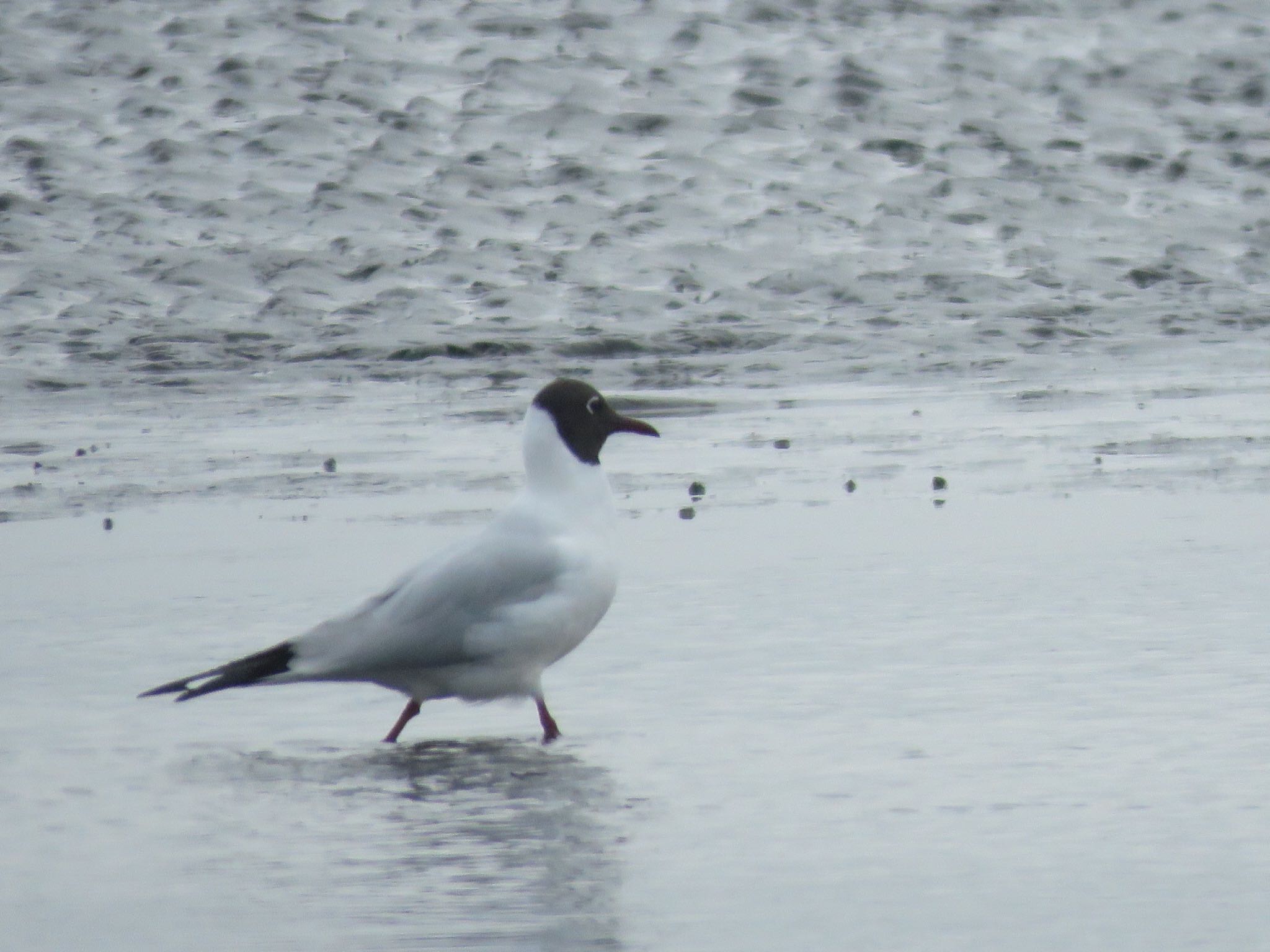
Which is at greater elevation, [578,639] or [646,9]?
[646,9]

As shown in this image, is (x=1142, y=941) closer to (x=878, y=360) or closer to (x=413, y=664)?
(x=413, y=664)

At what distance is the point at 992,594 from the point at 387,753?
2.14 metres

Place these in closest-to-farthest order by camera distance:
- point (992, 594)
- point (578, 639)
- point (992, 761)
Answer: point (992, 761)
point (578, 639)
point (992, 594)

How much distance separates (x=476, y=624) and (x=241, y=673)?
54 cm

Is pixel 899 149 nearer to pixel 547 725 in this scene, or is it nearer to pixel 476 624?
pixel 476 624

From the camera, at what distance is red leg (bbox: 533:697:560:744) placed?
A: 18.6 ft

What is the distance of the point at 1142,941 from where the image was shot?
402 centimetres

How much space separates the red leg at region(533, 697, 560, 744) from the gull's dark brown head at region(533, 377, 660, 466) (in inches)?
31.1

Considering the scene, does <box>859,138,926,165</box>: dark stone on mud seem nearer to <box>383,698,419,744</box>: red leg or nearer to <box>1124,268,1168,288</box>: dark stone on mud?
<box>1124,268,1168,288</box>: dark stone on mud

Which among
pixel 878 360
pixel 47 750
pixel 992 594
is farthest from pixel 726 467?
pixel 47 750

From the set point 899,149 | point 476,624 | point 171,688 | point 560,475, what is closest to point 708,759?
point 476,624

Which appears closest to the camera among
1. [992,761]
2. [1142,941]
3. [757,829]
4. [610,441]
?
[1142,941]

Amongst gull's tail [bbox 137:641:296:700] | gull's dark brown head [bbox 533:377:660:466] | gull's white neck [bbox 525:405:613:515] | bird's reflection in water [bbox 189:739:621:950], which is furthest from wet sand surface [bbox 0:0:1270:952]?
gull's dark brown head [bbox 533:377:660:466]

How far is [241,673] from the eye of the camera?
5.74m
